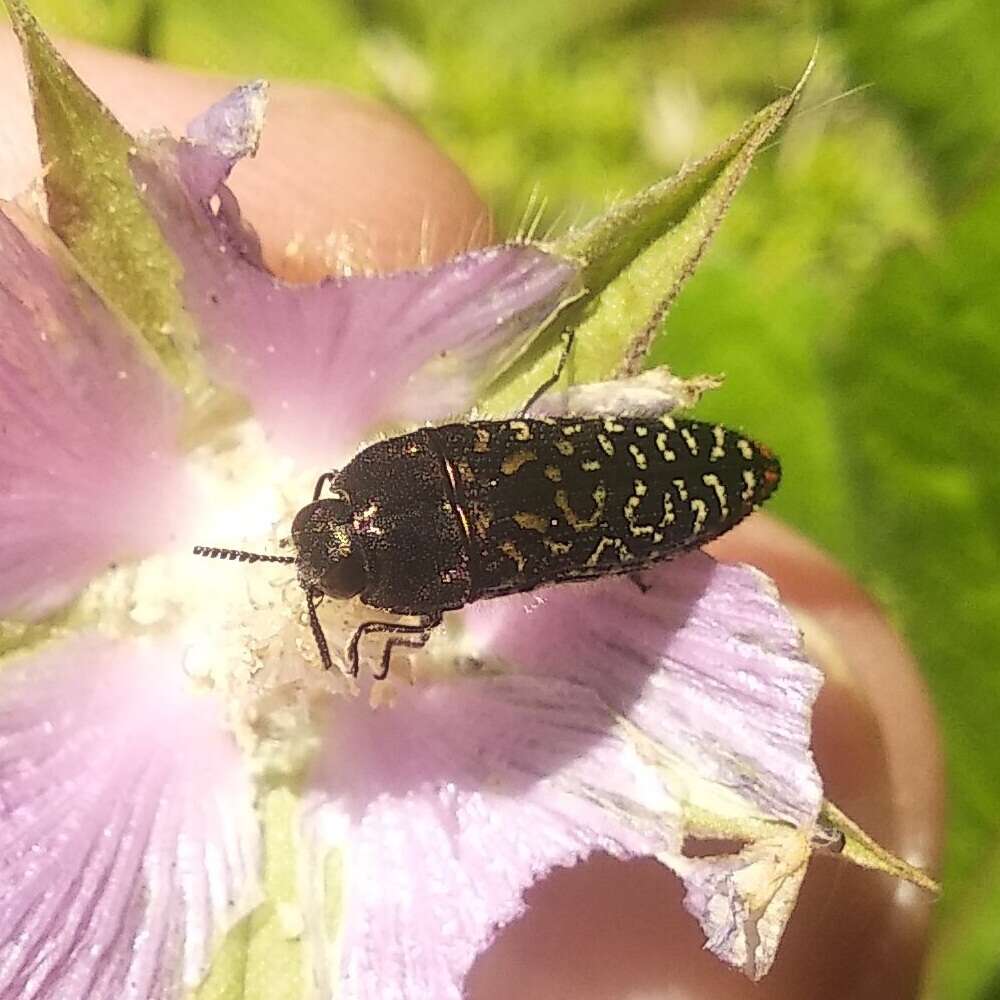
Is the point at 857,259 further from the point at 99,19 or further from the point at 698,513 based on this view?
the point at 698,513

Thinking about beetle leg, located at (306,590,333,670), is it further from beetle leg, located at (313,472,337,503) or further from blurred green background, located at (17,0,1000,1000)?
blurred green background, located at (17,0,1000,1000)

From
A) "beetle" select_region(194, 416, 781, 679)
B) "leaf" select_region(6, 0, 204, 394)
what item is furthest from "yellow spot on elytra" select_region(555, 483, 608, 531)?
"leaf" select_region(6, 0, 204, 394)

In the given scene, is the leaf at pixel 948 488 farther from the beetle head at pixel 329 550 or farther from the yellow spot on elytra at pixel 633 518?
the beetle head at pixel 329 550

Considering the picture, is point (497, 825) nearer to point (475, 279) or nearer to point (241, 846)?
point (241, 846)

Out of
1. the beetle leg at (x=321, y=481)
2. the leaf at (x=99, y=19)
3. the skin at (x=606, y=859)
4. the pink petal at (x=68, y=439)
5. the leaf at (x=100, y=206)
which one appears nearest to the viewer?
the leaf at (x=100, y=206)

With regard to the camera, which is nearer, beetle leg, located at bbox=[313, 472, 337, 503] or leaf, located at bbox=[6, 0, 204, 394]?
leaf, located at bbox=[6, 0, 204, 394]

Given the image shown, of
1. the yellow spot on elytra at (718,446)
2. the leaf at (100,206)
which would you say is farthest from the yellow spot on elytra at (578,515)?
the leaf at (100,206)
